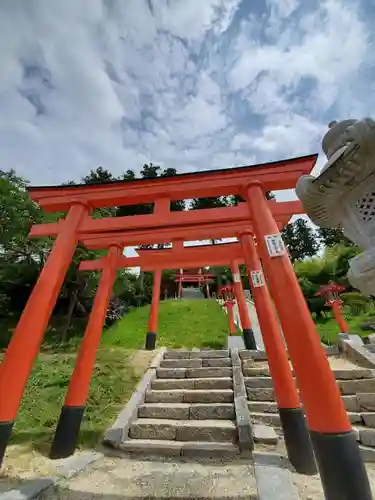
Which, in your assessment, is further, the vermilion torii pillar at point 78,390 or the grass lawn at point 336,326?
the grass lawn at point 336,326

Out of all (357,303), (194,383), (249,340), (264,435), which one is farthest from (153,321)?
(357,303)

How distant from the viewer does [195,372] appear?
24.5ft

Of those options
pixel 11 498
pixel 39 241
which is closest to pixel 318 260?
pixel 39 241

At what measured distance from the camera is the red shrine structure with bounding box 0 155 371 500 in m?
2.92

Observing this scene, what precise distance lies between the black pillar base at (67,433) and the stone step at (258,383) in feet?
12.0

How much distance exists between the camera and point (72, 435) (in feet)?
15.6

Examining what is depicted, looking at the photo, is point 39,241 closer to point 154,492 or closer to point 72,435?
point 72,435

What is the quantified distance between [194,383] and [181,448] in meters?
2.16

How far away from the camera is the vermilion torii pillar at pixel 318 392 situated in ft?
8.86

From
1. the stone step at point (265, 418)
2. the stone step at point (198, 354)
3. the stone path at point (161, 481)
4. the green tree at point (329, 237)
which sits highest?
the green tree at point (329, 237)

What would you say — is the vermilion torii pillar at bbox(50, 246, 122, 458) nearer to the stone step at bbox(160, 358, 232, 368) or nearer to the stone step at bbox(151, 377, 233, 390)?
the stone step at bbox(151, 377, 233, 390)

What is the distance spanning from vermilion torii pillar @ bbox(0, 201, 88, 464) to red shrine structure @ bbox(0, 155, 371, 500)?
0.01 meters

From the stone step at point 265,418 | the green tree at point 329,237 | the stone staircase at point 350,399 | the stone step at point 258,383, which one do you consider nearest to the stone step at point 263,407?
the stone staircase at point 350,399

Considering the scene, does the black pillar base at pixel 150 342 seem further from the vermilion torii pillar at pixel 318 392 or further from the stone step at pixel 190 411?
the vermilion torii pillar at pixel 318 392
